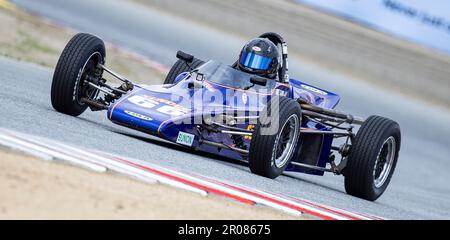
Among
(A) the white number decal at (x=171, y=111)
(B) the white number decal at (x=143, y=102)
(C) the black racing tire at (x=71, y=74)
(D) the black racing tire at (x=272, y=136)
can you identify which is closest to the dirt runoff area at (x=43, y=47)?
(C) the black racing tire at (x=71, y=74)

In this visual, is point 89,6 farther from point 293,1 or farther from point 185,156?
point 185,156

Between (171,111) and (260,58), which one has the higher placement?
(260,58)

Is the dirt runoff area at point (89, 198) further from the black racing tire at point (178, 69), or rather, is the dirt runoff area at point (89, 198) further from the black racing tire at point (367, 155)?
the black racing tire at point (178, 69)

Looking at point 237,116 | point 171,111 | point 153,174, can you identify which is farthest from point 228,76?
point 153,174

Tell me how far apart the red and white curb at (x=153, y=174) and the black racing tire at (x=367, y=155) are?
1814 millimetres

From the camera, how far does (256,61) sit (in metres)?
11.0

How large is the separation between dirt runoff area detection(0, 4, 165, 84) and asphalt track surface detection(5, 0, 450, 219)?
102cm

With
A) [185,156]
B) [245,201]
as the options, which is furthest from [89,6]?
[245,201]

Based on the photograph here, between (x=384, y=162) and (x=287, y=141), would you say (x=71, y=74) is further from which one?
(x=384, y=162)

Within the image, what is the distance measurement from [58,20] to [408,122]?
7.18m

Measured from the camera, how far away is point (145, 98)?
32.0ft

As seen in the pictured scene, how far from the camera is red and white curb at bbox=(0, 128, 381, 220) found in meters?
7.10

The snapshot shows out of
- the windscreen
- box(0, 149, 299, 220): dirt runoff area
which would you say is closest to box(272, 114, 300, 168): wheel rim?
the windscreen

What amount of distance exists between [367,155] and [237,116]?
4.18 ft
